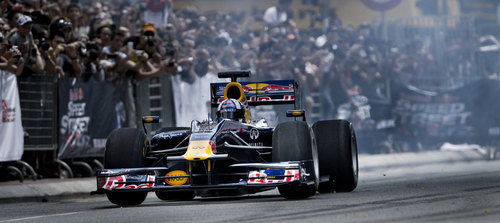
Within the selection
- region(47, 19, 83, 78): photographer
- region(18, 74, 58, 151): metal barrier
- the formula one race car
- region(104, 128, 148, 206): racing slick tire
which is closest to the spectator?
region(47, 19, 83, 78): photographer

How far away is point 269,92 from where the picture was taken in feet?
48.3

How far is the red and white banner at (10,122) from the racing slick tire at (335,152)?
18.2 feet

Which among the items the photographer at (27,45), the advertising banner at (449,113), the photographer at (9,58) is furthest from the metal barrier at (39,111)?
the advertising banner at (449,113)

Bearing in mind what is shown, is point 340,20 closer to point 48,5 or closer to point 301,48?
point 301,48

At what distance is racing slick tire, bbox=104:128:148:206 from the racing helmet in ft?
4.08

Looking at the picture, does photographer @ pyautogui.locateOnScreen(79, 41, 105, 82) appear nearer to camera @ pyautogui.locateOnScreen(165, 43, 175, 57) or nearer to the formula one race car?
camera @ pyautogui.locateOnScreen(165, 43, 175, 57)

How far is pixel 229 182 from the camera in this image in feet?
40.5

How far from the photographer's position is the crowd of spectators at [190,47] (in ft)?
57.2

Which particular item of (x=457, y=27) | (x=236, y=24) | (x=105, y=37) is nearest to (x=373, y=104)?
(x=236, y=24)

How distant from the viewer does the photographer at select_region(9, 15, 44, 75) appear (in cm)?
1647

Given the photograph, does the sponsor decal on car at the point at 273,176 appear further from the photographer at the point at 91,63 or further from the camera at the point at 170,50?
the camera at the point at 170,50

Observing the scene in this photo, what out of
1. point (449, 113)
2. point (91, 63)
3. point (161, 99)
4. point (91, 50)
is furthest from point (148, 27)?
point (449, 113)

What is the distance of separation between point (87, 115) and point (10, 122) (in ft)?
8.14

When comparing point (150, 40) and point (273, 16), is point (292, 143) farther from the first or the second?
point (273, 16)
